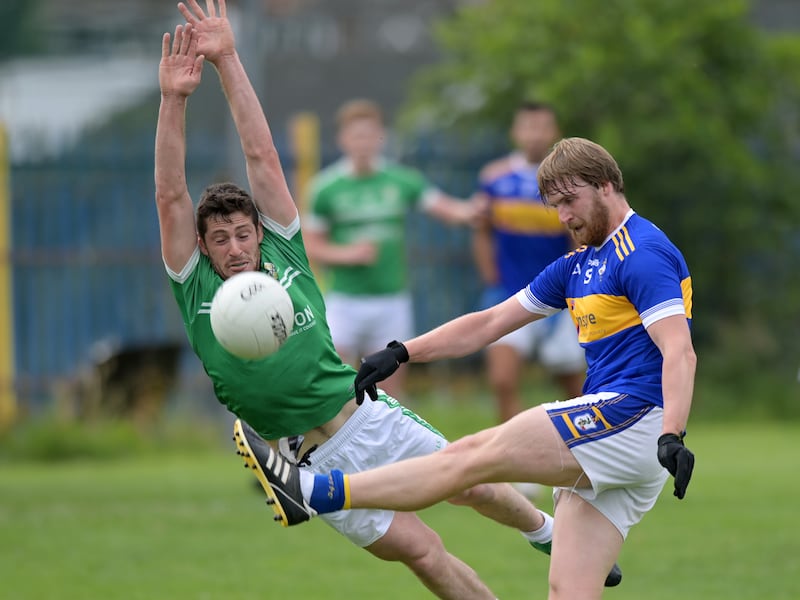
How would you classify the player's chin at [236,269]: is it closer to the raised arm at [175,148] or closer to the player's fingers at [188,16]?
the raised arm at [175,148]

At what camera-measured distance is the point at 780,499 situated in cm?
965

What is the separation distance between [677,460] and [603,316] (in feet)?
2.36

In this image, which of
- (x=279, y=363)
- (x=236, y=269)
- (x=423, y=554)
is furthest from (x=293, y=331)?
(x=423, y=554)

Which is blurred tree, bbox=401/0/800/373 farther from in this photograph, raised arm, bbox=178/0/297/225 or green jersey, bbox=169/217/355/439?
green jersey, bbox=169/217/355/439

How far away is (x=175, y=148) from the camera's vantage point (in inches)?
212

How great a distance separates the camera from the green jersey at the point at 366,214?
36.0 ft

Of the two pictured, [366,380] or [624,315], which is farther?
[366,380]

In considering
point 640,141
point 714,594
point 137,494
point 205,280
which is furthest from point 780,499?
point 640,141

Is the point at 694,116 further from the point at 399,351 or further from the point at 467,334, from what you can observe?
the point at 399,351

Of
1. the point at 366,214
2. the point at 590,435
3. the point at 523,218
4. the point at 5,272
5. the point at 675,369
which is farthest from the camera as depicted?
the point at 5,272

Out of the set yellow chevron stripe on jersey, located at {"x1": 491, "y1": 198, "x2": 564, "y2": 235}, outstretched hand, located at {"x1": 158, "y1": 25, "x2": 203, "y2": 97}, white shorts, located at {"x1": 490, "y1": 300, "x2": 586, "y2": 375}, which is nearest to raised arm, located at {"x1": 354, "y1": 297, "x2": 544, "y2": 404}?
outstretched hand, located at {"x1": 158, "y1": 25, "x2": 203, "y2": 97}

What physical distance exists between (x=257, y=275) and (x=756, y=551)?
13.2 ft

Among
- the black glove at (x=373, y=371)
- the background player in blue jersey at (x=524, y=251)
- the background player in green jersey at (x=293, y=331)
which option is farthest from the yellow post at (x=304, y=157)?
the black glove at (x=373, y=371)

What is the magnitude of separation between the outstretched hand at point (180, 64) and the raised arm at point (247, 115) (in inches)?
1.8
